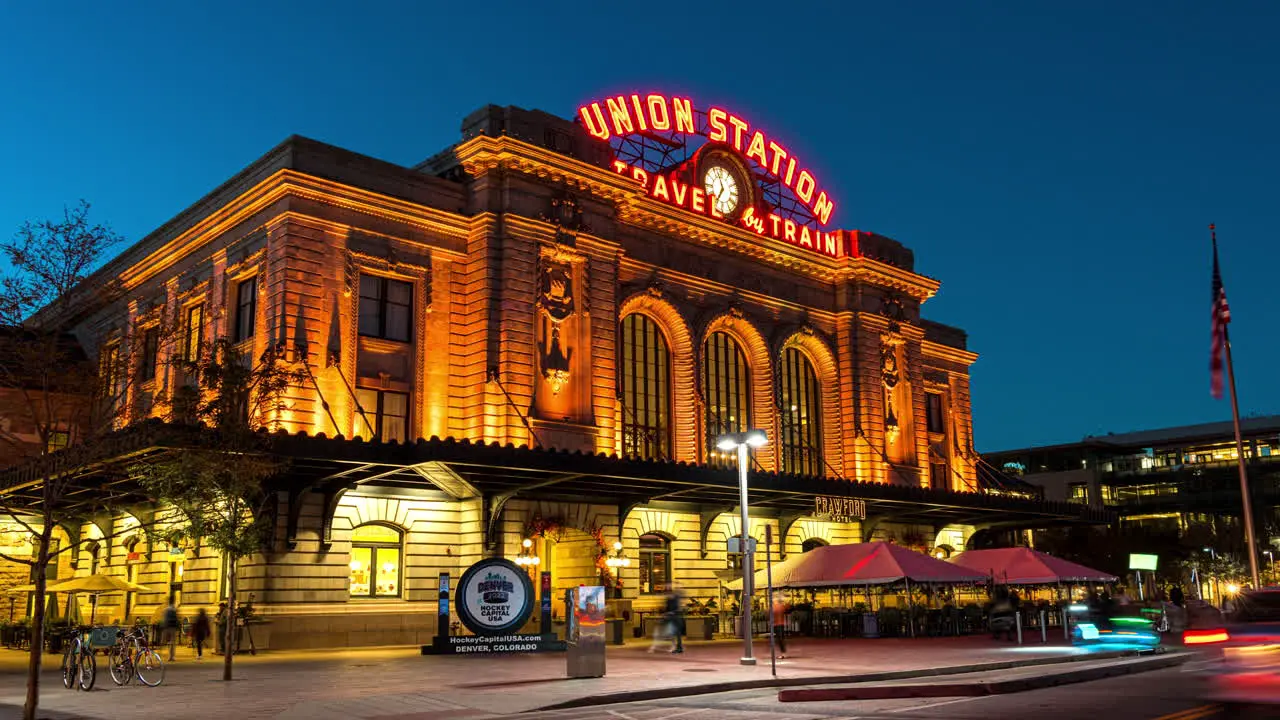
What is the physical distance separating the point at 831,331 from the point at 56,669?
3729cm

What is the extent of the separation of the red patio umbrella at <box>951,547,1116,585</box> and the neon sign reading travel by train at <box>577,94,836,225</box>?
19.9 meters

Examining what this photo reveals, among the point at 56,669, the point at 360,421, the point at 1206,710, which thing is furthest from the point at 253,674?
the point at 1206,710

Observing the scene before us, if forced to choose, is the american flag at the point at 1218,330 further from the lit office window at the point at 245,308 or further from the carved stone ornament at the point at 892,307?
the lit office window at the point at 245,308

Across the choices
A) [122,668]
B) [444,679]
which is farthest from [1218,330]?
[122,668]

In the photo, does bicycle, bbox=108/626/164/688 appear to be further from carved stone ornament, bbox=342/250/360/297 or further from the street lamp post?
carved stone ornament, bbox=342/250/360/297

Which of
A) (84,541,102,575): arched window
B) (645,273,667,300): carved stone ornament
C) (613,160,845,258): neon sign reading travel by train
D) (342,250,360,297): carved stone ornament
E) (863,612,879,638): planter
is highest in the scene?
(613,160,845,258): neon sign reading travel by train

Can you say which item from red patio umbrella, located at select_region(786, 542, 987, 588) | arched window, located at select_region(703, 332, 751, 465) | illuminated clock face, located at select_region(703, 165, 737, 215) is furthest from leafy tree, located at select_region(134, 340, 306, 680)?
illuminated clock face, located at select_region(703, 165, 737, 215)

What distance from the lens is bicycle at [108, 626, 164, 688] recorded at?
76.8ft

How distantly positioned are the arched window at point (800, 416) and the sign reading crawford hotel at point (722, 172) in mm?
5702

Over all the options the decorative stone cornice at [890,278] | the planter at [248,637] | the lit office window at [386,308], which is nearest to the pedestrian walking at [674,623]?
the planter at [248,637]

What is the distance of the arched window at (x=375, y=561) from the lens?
37.3 metres

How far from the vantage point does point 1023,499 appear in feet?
173

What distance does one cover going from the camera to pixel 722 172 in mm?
52344

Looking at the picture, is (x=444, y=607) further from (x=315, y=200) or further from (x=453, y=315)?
(x=315, y=200)
